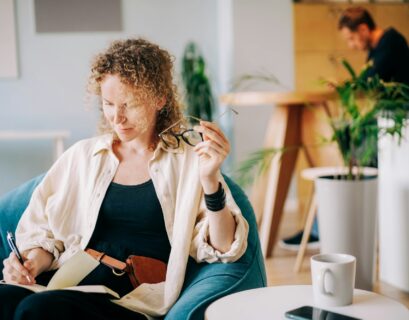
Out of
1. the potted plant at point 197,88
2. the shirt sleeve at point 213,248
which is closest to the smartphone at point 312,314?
the shirt sleeve at point 213,248

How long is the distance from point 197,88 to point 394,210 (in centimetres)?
233

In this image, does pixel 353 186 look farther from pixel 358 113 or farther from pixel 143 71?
pixel 143 71

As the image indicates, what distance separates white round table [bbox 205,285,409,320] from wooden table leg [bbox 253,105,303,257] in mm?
2289

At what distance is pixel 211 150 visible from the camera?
1.64 metres

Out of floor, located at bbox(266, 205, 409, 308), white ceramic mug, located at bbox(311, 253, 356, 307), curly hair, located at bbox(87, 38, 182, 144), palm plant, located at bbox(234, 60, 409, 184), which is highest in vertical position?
curly hair, located at bbox(87, 38, 182, 144)

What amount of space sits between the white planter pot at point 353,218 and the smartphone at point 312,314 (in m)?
1.65

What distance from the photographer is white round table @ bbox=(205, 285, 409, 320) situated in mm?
1364

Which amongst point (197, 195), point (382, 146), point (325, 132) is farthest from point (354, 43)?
point (197, 195)

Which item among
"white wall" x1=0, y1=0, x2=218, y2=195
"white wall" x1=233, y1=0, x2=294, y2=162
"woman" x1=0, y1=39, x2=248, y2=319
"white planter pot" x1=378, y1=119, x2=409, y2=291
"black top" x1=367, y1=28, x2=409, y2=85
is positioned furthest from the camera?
"white wall" x1=0, y1=0, x2=218, y2=195

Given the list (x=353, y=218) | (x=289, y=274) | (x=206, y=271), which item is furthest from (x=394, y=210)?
(x=206, y=271)

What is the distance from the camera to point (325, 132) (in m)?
3.98

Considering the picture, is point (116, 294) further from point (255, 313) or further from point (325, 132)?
point (325, 132)

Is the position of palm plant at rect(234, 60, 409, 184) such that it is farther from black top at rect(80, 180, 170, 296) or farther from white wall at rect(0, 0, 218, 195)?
white wall at rect(0, 0, 218, 195)

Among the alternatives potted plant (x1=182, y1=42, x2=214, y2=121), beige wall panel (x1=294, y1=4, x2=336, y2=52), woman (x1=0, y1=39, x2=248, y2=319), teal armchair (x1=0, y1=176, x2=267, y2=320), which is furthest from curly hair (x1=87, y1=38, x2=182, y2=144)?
beige wall panel (x1=294, y1=4, x2=336, y2=52)
